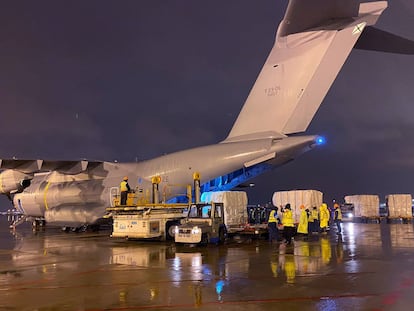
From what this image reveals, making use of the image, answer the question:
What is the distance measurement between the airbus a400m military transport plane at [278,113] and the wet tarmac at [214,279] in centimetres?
415

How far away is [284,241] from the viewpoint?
52.6 ft

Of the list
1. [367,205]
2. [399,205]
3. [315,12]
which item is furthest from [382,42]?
[367,205]

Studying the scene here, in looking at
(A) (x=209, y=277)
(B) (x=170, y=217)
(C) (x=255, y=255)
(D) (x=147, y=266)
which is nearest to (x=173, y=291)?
(A) (x=209, y=277)

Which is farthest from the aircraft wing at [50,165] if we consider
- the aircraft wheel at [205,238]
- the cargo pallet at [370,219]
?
the cargo pallet at [370,219]

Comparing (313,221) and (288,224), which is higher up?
(288,224)

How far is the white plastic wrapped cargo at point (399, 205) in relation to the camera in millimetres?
27578

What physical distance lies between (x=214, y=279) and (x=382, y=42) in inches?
417

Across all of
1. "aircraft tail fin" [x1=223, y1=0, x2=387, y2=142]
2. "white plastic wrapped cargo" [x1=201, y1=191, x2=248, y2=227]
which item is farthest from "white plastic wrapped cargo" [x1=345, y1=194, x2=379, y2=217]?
"aircraft tail fin" [x1=223, y1=0, x2=387, y2=142]

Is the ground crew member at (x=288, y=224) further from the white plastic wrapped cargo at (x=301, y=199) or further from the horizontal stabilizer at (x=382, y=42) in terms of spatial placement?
the white plastic wrapped cargo at (x=301, y=199)

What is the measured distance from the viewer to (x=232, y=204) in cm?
1714

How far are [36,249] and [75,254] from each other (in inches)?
104

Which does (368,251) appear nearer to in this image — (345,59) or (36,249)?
(345,59)

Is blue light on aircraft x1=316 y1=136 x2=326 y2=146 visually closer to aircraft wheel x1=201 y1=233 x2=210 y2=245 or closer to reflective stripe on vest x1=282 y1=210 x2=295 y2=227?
reflective stripe on vest x1=282 y1=210 x2=295 y2=227

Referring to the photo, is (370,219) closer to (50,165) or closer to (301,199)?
(301,199)
